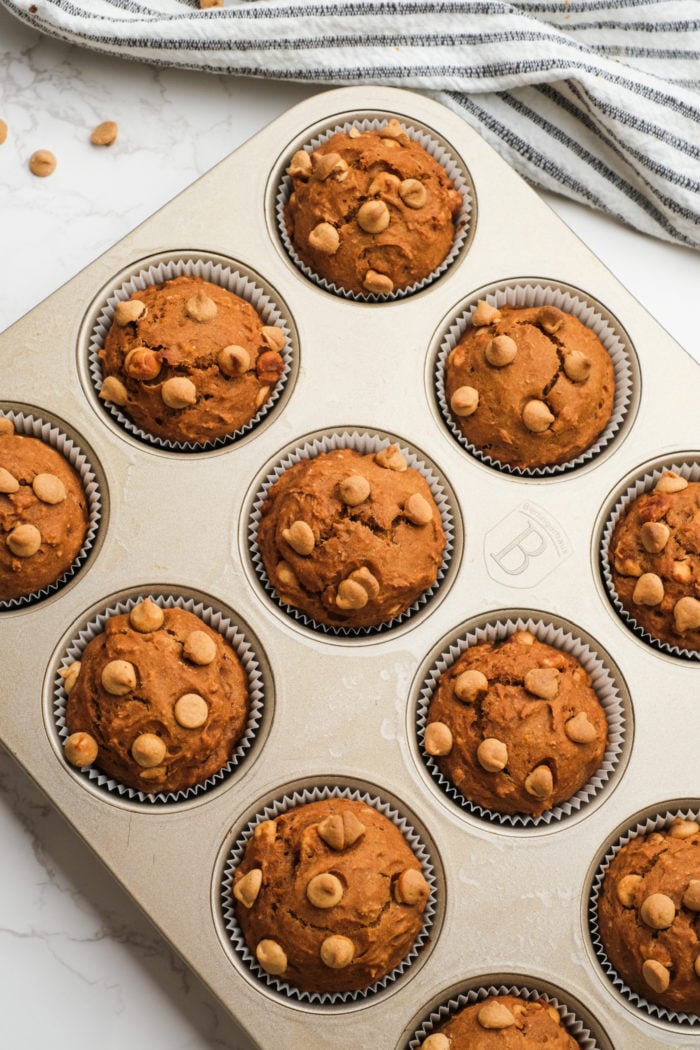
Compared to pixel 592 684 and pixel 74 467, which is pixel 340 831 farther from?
pixel 74 467

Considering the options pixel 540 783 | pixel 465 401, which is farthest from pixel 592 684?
pixel 465 401

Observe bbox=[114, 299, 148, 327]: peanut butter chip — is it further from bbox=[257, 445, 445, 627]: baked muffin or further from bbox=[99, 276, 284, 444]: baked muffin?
bbox=[257, 445, 445, 627]: baked muffin

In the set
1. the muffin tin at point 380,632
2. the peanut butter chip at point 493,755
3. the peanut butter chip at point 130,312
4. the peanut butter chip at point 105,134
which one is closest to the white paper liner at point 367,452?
the muffin tin at point 380,632

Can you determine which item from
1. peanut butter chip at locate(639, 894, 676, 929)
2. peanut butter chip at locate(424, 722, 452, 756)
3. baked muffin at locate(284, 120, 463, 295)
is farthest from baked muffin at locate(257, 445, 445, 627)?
peanut butter chip at locate(639, 894, 676, 929)

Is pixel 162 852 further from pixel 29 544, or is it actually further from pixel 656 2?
pixel 656 2

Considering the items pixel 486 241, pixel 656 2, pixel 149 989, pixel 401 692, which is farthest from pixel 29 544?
pixel 656 2
